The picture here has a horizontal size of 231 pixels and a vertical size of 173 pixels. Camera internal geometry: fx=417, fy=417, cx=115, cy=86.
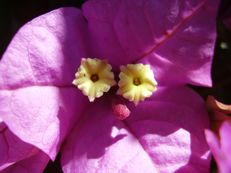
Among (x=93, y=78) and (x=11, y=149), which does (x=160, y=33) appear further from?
(x=11, y=149)

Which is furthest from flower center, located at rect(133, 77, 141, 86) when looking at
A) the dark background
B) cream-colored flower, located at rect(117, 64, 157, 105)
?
the dark background

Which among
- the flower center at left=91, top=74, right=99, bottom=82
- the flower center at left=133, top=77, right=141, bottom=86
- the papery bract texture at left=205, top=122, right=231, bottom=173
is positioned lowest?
the papery bract texture at left=205, top=122, right=231, bottom=173

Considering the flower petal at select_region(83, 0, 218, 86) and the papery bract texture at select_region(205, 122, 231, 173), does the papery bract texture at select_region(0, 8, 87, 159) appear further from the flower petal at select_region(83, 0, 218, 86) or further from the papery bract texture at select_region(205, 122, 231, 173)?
the papery bract texture at select_region(205, 122, 231, 173)

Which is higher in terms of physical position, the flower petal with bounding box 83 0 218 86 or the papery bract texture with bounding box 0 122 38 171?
the flower petal with bounding box 83 0 218 86

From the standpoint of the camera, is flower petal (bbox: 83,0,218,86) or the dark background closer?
flower petal (bbox: 83,0,218,86)

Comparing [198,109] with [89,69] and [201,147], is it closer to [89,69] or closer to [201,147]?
[201,147]

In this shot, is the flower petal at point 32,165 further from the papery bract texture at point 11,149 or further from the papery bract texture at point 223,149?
the papery bract texture at point 223,149

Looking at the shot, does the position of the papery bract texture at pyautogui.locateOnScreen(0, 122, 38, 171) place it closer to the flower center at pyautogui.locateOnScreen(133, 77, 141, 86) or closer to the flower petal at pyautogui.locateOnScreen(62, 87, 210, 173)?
the flower petal at pyautogui.locateOnScreen(62, 87, 210, 173)
